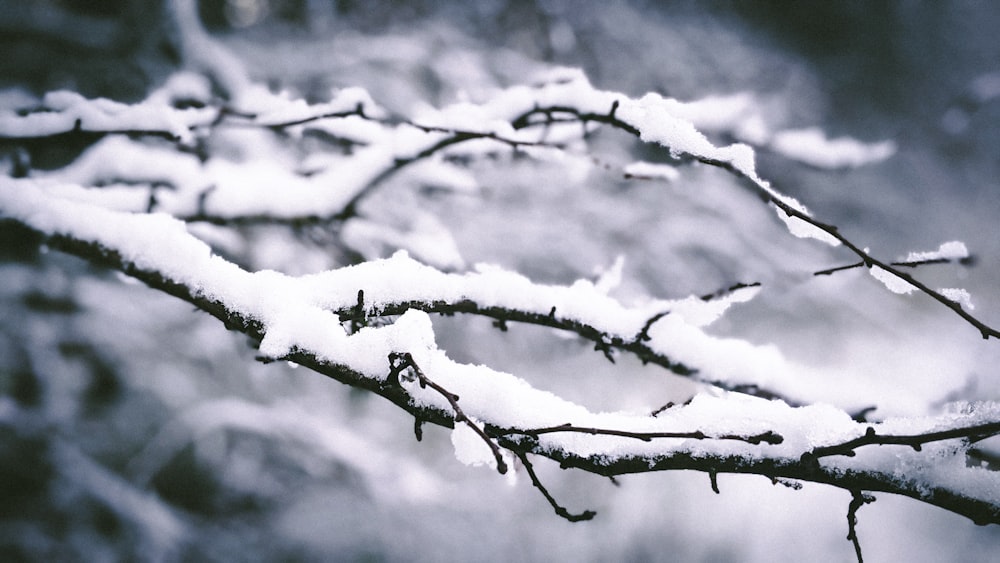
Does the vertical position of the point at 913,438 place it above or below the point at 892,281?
below

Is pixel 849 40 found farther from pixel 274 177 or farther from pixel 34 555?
pixel 34 555

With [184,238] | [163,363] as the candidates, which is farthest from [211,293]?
[163,363]

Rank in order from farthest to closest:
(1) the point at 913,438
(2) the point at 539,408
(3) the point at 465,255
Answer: (3) the point at 465,255 < (2) the point at 539,408 < (1) the point at 913,438

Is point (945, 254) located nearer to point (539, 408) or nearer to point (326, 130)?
point (539, 408)

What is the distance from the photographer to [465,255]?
2.57 m

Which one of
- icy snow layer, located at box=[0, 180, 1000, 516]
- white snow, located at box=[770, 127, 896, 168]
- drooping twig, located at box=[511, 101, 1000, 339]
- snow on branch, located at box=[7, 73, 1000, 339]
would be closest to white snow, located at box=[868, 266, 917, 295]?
drooping twig, located at box=[511, 101, 1000, 339]

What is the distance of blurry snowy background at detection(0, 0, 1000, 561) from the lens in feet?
7.43

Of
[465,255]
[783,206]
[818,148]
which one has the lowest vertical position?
[465,255]

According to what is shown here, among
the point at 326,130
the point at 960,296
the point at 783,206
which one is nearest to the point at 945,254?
the point at 960,296

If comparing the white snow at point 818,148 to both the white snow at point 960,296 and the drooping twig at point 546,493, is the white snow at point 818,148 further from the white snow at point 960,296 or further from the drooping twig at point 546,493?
the drooping twig at point 546,493

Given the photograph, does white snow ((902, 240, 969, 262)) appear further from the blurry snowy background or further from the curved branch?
the blurry snowy background

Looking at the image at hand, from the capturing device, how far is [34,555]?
11.3ft

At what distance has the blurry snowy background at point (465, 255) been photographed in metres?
2.27

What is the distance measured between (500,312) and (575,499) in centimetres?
459
